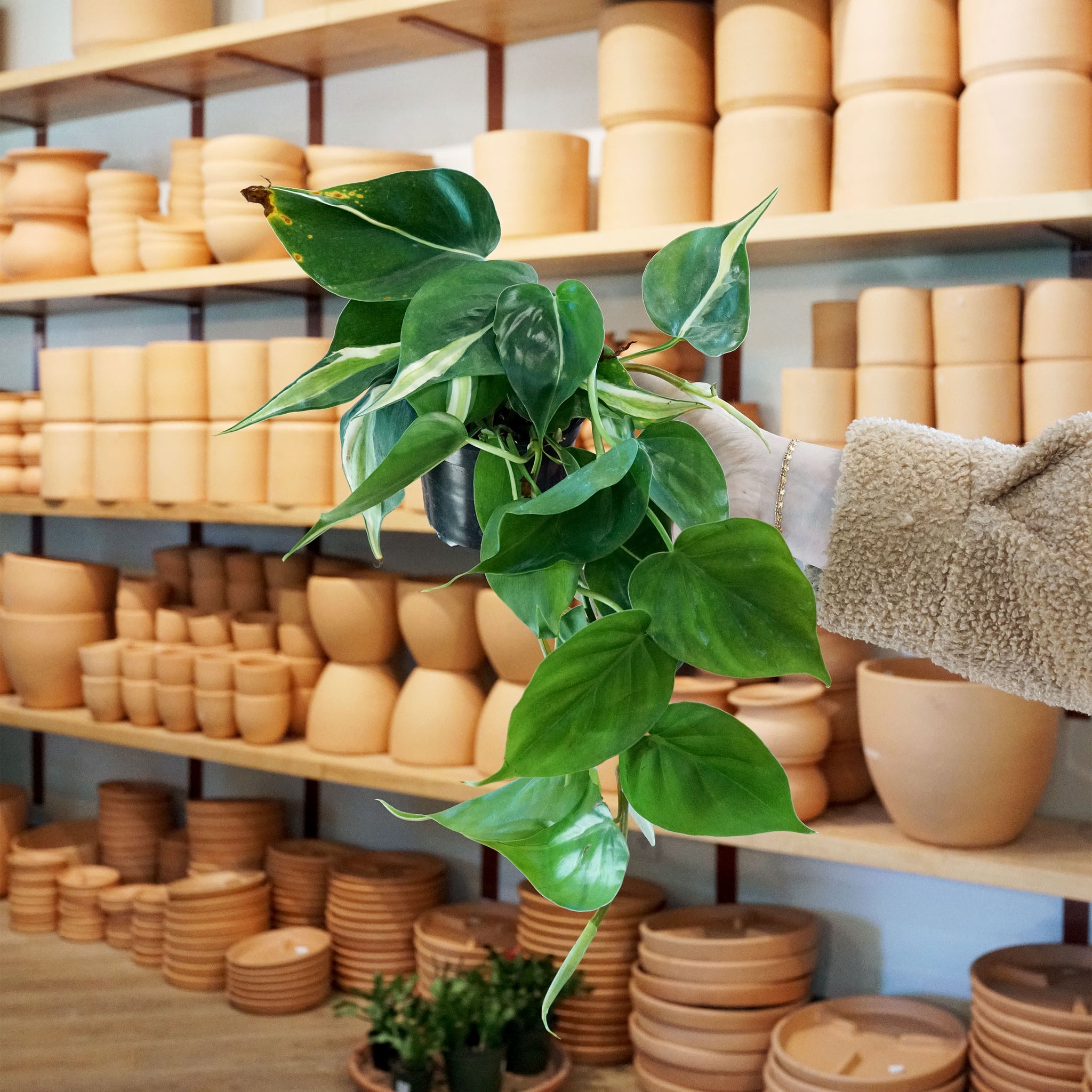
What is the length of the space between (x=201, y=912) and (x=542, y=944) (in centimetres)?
60

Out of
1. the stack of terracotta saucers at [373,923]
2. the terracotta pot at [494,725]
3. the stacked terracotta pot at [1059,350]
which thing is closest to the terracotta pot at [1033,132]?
the stacked terracotta pot at [1059,350]

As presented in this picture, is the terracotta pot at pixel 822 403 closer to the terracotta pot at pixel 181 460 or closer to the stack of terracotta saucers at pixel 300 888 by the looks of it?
the terracotta pot at pixel 181 460

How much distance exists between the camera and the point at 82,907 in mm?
2213

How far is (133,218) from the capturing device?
6.81 ft

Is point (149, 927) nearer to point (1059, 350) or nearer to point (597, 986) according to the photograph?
point (597, 986)

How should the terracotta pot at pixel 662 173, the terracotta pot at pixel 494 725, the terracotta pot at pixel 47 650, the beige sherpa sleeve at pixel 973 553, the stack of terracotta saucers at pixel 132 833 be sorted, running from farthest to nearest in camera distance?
the stack of terracotta saucers at pixel 132 833 < the terracotta pot at pixel 47 650 < the terracotta pot at pixel 494 725 < the terracotta pot at pixel 662 173 < the beige sherpa sleeve at pixel 973 553

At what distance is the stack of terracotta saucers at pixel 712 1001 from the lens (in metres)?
1.58

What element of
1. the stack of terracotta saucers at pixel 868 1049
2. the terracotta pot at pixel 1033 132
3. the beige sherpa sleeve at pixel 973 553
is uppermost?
the terracotta pot at pixel 1033 132

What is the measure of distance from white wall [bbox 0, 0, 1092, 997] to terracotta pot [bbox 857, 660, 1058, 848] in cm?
26

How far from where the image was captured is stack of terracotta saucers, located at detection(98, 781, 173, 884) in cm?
231

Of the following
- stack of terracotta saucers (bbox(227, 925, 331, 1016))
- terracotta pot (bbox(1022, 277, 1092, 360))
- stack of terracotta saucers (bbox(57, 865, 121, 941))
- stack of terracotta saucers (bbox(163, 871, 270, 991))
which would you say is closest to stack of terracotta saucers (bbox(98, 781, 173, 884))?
stack of terracotta saucers (bbox(57, 865, 121, 941))

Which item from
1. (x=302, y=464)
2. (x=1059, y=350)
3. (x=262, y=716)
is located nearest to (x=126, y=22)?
(x=302, y=464)

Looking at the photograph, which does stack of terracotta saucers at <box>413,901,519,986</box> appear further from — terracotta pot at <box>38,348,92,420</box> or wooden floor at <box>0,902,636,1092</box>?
terracotta pot at <box>38,348,92,420</box>

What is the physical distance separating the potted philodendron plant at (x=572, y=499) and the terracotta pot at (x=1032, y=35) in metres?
1.12
